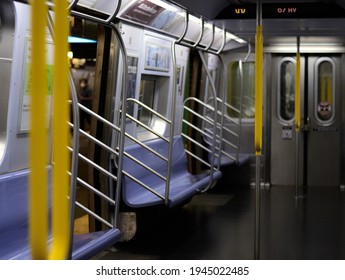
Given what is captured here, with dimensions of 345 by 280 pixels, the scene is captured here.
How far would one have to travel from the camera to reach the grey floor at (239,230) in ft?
Result: 22.4

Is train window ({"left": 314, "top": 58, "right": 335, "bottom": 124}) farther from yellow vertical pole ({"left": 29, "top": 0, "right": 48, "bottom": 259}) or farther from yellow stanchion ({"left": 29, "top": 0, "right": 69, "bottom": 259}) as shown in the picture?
yellow vertical pole ({"left": 29, "top": 0, "right": 48, "bottom": 259})

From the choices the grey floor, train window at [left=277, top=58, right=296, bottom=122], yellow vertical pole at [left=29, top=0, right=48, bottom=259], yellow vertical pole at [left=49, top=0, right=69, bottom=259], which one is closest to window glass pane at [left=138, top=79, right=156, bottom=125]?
the grey floor

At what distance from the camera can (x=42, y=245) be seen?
6.11 ft

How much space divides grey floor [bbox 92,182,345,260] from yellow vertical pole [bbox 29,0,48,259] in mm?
4800

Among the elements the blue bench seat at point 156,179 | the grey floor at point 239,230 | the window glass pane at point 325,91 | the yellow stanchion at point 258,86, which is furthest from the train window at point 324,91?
the yellow stanchion at point 258,86

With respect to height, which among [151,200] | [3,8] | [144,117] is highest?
[3,8]

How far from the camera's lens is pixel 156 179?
804 centimetres

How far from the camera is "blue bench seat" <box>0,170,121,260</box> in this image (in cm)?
439

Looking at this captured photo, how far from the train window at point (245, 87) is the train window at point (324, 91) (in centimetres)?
114

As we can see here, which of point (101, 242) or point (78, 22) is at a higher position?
point (78, 22)

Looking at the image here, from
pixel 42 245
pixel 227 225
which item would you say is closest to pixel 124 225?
pixel 227 225

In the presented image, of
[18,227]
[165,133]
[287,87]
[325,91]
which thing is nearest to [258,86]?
[18,227]

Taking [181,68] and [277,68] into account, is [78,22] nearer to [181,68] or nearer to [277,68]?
[181,68]

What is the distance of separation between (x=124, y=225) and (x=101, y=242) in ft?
6.82
